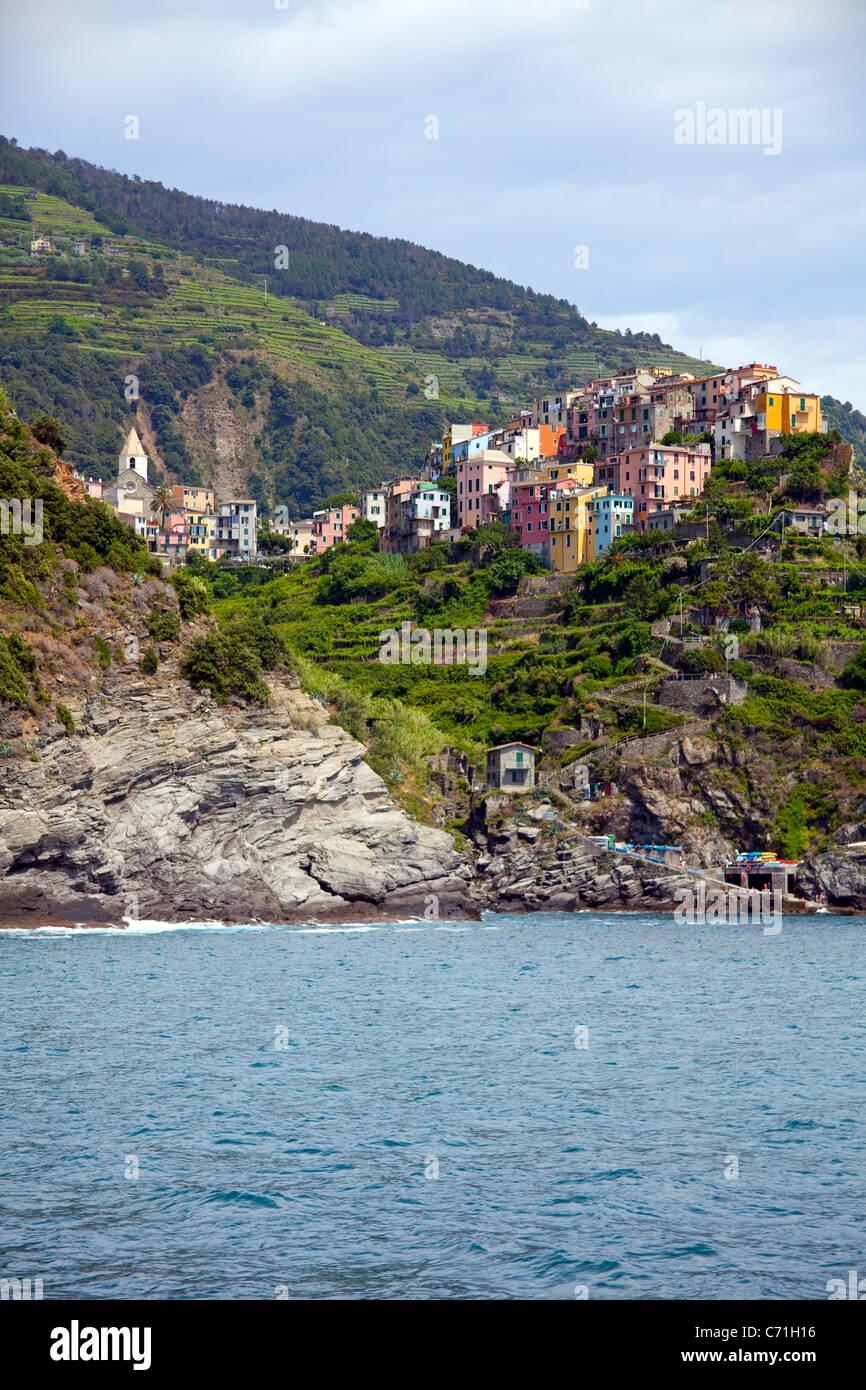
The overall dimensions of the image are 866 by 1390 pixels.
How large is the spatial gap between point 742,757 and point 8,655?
1626 inches

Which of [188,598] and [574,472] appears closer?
[188,598]

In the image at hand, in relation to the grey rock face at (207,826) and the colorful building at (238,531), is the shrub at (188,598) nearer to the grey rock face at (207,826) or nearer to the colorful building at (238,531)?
the grey rock face at (207,826)

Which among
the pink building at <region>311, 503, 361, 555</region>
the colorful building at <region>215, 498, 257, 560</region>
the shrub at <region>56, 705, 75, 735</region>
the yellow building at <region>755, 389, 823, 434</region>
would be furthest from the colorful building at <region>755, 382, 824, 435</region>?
the shrub at <region>56, 705, 75, 735</region>

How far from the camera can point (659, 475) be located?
10875 cm

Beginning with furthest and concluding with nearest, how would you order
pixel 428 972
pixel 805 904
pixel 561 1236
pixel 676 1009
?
pixel 805 904
pixel 428 972
pixel 676 1009
pixel 561 1236

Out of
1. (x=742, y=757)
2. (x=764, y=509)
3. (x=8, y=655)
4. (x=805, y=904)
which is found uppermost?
(x=764, y=509)

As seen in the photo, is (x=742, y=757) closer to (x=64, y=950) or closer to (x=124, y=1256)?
(x=64, y=950)

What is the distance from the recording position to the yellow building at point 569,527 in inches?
4296

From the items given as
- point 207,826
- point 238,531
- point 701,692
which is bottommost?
point 207,826

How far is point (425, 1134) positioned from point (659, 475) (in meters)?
88.2

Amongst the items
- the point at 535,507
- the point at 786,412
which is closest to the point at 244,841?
the point at 535,507

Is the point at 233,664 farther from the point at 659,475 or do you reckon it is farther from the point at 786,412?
the point at 786,412

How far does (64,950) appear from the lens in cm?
5391
